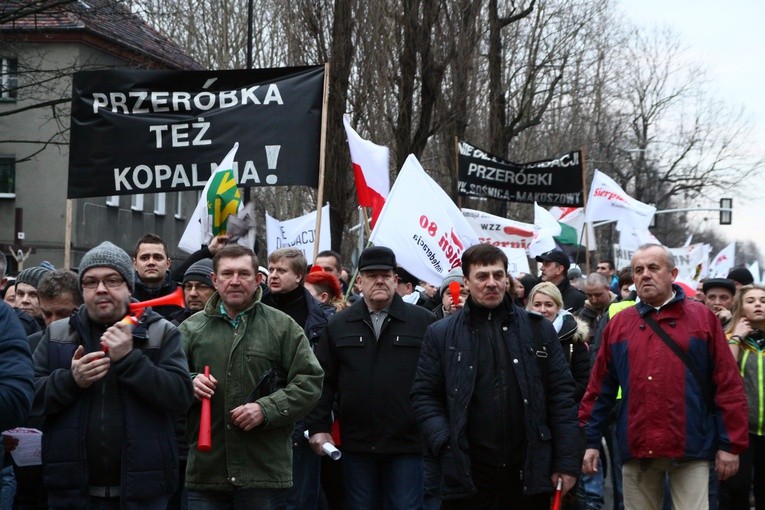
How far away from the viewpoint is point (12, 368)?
465cm

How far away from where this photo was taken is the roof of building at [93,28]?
22.3 meters

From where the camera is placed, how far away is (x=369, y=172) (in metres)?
12.5

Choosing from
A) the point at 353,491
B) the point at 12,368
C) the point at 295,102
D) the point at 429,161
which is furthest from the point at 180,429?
the point at 429,161

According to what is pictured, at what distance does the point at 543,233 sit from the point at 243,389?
40.6 feet

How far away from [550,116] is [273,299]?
1394 inches

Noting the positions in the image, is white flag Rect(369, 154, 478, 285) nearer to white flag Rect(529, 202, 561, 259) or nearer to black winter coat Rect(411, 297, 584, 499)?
black winter coat Rect(411, 297, 584, 499)

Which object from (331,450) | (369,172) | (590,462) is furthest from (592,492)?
(369,172)

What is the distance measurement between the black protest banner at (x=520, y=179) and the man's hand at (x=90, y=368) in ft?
41.0

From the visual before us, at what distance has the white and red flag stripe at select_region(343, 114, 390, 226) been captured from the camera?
488 inches

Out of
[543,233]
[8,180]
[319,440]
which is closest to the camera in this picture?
[319,440]

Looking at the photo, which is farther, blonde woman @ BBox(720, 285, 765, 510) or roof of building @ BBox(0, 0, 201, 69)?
roof of building @ BBox(0, 0, 201, 69)

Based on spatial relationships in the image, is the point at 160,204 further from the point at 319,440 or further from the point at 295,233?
the point at 319,440

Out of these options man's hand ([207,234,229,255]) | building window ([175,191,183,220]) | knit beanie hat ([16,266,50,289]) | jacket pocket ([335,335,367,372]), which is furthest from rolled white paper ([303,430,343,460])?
building window ([175,191,183,220])

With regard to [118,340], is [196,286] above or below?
above
